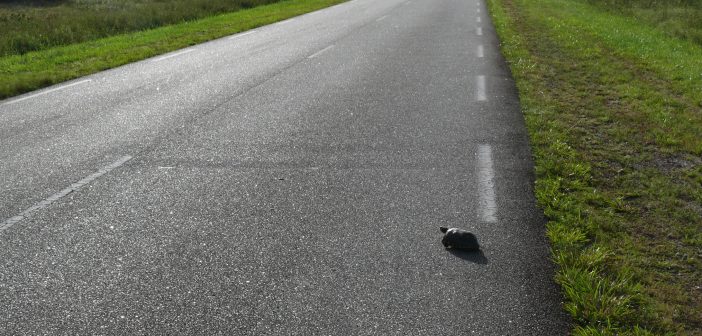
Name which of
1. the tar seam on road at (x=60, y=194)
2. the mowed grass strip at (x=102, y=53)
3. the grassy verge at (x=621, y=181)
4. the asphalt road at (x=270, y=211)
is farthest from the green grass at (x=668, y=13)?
the tar seam on road at (x=60, y=194)

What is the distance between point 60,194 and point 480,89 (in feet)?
19.9

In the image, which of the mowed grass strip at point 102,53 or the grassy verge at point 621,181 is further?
the mowed grass strip at point 102,53

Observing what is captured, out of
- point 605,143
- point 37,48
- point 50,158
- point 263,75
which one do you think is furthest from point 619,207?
point 37,48

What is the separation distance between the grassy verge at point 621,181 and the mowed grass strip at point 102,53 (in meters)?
7.93

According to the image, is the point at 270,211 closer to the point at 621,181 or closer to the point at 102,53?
the point at 621,181

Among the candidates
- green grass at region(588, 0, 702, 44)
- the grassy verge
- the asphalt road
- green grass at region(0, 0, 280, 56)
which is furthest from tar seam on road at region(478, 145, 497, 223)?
green grass at region(588, 0, 702, 44)

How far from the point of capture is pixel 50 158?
576cm

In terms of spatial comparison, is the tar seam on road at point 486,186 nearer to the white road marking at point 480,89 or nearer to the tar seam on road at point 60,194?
the white road marking at point 480,89

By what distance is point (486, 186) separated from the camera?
4.95 meters

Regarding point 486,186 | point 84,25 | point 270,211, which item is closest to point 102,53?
point 84,25

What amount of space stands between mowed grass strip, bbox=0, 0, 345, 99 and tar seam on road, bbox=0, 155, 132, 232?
15.6 ft

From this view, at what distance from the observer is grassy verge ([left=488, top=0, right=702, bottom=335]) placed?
10.7 ft

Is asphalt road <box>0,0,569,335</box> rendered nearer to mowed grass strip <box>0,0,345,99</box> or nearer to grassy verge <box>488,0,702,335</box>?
grassy verge <box>488,0,702,335</box>

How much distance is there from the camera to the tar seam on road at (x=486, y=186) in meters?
4.41
